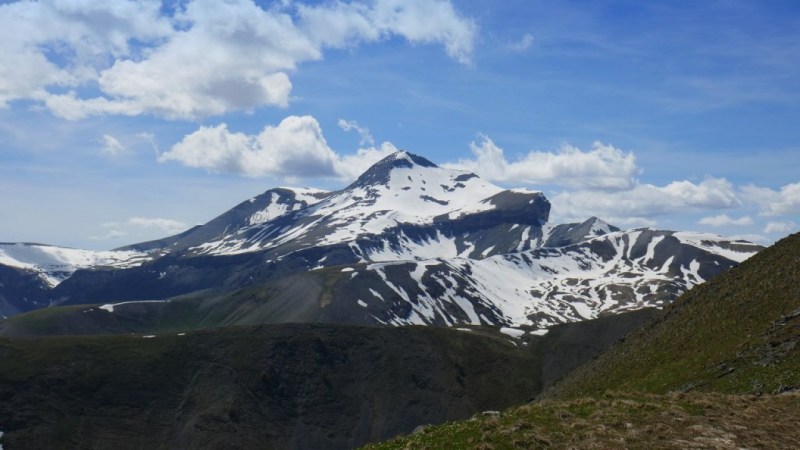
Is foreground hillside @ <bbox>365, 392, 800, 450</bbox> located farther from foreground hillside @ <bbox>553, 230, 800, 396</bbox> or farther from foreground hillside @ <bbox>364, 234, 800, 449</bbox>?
foreground hillside @ <bbox>553, 230, 800, 396</bbox>

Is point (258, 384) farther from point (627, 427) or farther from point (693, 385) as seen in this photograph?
point (627, 427)

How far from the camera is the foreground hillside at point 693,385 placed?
2916 cm

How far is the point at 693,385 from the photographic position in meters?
50.8

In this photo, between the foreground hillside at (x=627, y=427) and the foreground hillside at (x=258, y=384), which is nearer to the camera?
the foreground hillside at (x=627, y=427)

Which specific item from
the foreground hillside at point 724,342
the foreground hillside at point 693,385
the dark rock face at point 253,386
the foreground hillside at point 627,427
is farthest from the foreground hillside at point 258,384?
the foreground hillside at point 627,427

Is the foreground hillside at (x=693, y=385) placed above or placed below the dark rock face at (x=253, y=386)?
above

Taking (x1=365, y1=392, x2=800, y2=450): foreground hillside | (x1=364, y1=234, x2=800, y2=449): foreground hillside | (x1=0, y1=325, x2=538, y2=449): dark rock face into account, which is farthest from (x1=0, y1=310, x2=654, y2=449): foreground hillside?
(x1=365, y1=392, x2=800, y2=450): foreground hillside

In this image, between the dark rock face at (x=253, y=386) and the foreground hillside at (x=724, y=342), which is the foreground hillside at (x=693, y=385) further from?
the dark rock face at (x=253, y=386)

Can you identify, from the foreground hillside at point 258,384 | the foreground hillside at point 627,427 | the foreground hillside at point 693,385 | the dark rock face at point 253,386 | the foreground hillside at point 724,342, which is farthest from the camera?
the foreground hillside at point 258,384

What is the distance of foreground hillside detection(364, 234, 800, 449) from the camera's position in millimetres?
29156

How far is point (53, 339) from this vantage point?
167500 mm

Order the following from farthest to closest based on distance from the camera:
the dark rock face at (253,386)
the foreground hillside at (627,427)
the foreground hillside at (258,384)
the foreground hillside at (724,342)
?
the foreground hillside at (258,384) < the dark rock face at (253,386) < the foreground hillside at (724,342) < the foreground hillside at (627,427)

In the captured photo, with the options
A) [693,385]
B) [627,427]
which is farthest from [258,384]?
[627,427]

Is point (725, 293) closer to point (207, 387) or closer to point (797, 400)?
point (797, 400)
